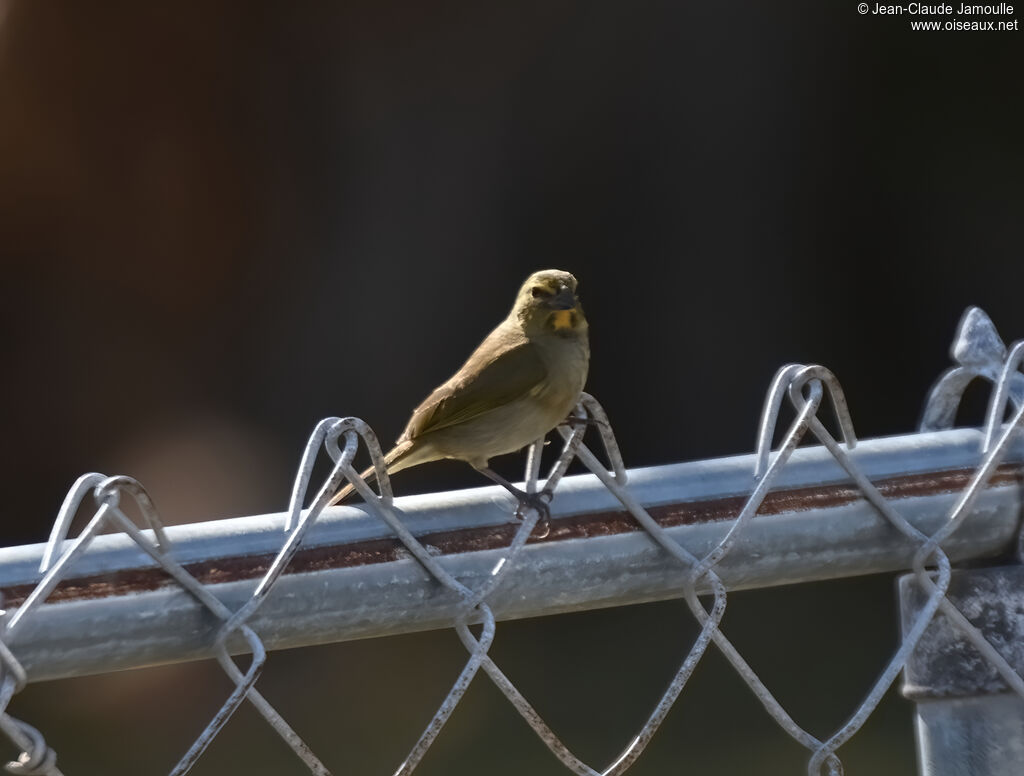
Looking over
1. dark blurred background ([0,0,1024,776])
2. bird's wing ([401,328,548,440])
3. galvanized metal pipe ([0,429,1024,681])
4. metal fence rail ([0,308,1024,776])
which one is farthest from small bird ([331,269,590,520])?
dark blurred background ([0,0,1024,776])

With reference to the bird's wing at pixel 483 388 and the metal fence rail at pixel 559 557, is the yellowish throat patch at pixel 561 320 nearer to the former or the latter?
the bird's wing at pixel 483 388

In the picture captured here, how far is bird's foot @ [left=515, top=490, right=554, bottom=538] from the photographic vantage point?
4.16ft

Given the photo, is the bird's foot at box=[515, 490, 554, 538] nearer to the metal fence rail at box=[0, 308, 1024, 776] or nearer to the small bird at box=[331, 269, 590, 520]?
the metal fence rail at box=[0, 308, 1024, 776]


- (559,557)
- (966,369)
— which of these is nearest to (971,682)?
(966,369)

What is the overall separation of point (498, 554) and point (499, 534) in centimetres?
2

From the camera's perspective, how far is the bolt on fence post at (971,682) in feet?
4.64

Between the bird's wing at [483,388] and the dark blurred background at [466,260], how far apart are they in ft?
8.52

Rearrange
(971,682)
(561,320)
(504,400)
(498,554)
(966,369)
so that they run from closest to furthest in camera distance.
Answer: (498,554) < (971,682) < (966,369) < (504,400) < (561,320)

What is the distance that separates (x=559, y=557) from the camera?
4.22 feet

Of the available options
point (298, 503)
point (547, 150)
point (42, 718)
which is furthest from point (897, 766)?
point (298, 503)

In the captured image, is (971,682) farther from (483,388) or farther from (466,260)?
(466,260)

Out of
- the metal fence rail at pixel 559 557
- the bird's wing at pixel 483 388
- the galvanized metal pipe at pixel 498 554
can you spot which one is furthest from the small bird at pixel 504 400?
the galvanized metal pipe at pixel 498 554

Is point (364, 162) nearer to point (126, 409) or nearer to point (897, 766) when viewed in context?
point (126, 409)

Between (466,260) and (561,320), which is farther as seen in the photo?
(466,260)
